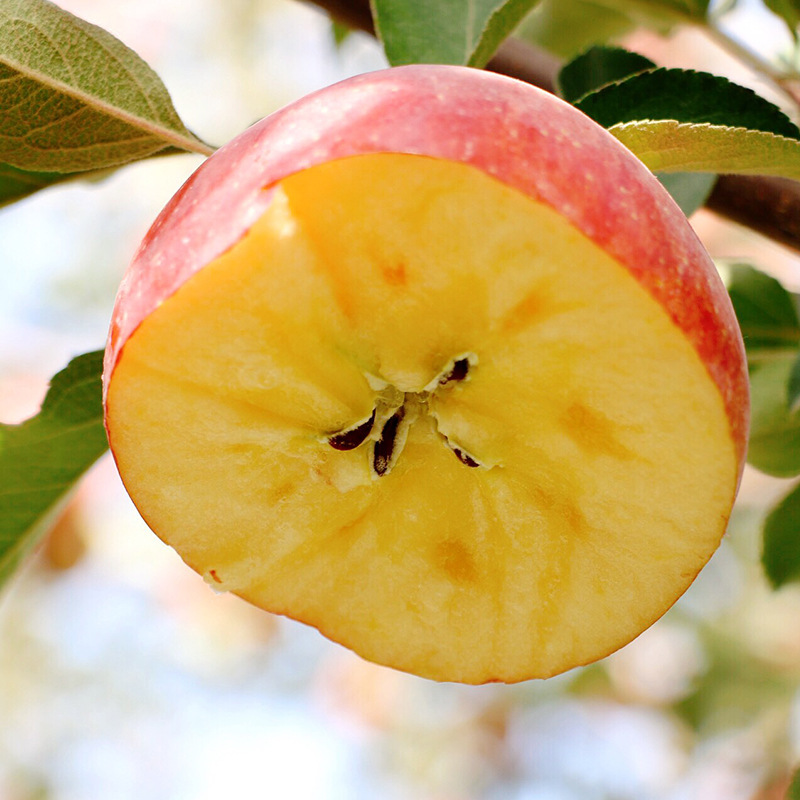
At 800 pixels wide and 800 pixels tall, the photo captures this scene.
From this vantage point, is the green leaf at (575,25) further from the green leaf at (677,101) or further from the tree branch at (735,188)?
the green leaf at (677,101)

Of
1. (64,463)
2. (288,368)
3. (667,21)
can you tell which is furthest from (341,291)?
(667,21)

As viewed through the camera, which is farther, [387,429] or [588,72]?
[588,72]

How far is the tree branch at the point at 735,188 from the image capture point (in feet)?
3.37

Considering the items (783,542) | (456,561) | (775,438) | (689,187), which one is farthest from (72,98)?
(783,542)

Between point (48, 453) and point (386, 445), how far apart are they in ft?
1.40

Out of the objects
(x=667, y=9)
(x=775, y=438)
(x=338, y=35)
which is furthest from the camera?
(x=338, y=35)

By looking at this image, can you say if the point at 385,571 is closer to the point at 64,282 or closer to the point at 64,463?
the point at 64,463

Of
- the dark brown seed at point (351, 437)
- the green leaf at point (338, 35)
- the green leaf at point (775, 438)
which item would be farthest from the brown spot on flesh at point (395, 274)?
the green leaf at point (338, 35)

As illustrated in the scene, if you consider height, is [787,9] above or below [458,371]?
above

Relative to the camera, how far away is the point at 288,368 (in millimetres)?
650

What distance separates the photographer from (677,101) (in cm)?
82

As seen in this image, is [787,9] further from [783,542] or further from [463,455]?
[463,455]

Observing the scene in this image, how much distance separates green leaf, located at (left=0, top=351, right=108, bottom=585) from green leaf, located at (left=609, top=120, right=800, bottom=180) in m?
0.51

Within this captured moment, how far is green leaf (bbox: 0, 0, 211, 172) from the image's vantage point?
75 cm
